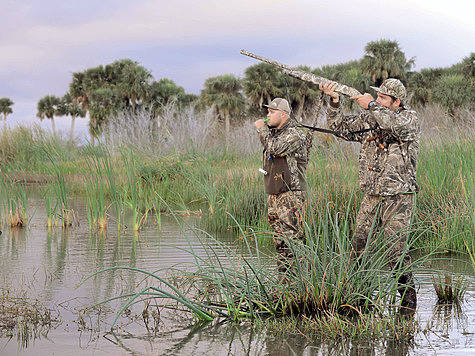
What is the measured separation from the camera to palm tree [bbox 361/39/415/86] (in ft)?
151

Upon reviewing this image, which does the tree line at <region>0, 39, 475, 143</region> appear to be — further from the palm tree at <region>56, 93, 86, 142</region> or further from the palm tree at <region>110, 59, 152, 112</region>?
the palm tree at <region>56, 93, 86, 142</region>

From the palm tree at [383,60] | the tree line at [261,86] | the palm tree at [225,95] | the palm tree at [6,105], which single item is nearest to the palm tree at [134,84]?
the tree line at [261,86]

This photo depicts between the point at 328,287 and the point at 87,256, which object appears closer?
the point at 328,287

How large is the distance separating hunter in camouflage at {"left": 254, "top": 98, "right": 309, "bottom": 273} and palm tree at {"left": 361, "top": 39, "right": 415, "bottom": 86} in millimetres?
40840

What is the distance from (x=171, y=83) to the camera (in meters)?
61.3

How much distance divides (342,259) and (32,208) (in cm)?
1102

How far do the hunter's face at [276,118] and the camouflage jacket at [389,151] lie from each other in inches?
40.1

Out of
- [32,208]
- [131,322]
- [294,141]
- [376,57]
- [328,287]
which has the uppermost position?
[376,57]

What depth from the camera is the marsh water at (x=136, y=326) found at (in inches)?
176

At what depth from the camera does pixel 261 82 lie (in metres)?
49.7

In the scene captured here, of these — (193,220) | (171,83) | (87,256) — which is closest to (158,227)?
(193,220)

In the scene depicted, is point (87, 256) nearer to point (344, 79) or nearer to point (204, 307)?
point (204, 307)

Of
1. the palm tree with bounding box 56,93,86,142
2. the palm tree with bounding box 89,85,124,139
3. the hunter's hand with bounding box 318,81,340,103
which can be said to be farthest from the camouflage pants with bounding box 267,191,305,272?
the palm tree with bounding box 56,93,86,142

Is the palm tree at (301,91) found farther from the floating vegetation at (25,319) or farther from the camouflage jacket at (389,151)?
the floating vegetation at (25,319)
